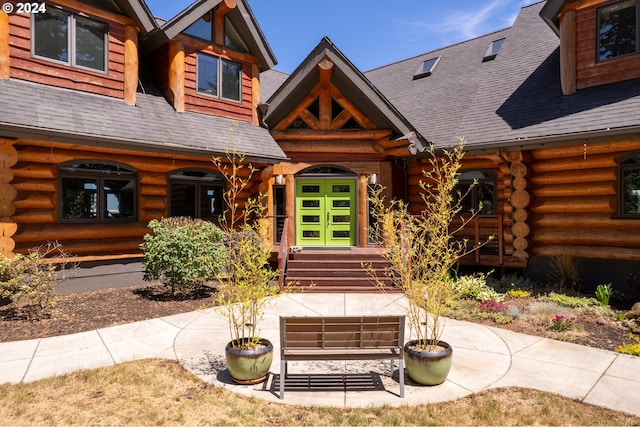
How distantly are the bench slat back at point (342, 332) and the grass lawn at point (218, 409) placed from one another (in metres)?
0.71

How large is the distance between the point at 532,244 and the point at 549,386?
22.9 ft

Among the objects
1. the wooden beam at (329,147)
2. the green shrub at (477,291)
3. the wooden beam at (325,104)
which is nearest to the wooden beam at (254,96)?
the wooden beam at (329,147)

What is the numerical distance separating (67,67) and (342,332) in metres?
10.1

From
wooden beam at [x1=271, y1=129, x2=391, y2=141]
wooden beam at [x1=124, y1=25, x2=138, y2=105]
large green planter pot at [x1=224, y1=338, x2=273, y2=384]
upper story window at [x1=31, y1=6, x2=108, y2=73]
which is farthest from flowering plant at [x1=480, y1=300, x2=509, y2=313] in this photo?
upper story window at [x1=31, y1=6, x2=108, y2=73]

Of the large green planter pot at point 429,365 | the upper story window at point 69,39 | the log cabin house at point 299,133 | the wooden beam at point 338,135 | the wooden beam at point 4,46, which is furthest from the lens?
the wooden beam at point 338,135

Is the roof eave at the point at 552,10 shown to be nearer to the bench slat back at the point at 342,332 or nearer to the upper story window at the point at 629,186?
the upper story window at the point at 629,186

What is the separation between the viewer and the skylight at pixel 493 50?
1572 centimetres

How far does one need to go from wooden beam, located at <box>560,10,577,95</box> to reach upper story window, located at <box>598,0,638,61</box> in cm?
60

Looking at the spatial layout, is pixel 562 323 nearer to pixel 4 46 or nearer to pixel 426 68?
pixel 4 46

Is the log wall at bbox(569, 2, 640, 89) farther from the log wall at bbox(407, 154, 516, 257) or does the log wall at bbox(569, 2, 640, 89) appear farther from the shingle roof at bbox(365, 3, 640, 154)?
the log wall at bbox(407, 154, 516, 257)

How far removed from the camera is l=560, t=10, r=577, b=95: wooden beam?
36.7ft

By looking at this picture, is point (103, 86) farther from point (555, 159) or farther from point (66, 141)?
point (555, 159)

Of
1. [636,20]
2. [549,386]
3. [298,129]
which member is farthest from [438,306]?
[636,20]

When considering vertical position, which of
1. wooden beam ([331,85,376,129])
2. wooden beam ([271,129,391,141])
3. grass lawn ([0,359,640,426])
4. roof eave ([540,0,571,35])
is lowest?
grass lawn ([0,359,640,426])
